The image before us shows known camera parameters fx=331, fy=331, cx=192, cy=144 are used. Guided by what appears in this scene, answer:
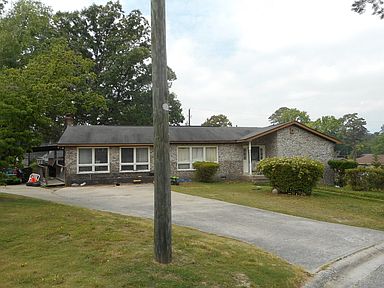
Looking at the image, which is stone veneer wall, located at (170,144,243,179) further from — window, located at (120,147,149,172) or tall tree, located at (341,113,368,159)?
tall tree, located at (341,113,368,159)

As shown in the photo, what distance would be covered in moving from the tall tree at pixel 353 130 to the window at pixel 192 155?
6703 centimetres

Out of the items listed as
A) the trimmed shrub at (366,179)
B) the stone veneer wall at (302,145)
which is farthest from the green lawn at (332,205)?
the stone veneer wall at (302,145)

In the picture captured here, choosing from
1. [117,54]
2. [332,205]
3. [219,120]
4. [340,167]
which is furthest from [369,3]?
[219,120]

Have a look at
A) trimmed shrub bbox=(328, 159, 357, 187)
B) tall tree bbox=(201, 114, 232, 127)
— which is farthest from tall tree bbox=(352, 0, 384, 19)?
tall tree bbox=(201, 114, 232, 127)

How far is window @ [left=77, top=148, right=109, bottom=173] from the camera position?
69.4 feet

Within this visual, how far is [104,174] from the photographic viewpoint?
2145 cm

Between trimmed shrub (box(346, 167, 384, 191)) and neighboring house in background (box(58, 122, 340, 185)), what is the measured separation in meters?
5.68

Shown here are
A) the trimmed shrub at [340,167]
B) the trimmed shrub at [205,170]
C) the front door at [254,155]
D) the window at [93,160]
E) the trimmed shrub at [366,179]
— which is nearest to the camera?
the trimmed shrub at [366,179]

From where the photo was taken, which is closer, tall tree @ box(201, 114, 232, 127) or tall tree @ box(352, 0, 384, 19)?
tall tree @ box(352, 0, 384, 19)

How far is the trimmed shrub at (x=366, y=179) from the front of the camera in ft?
55.7

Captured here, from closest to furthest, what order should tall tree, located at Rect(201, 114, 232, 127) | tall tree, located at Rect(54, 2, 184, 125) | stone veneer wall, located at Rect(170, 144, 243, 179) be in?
stone veneer wall, located at Rect(170, 144, 243, 179), tall tree, located at Rect(54, 2, 184, 125), tall tree, located at Rect(201, 114, 232, 127)

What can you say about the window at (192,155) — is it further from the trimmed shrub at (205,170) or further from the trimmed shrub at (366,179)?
the trimmed shrub at (366,179)

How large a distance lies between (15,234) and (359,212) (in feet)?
34.7

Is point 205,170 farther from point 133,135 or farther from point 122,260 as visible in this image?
point 122,260
